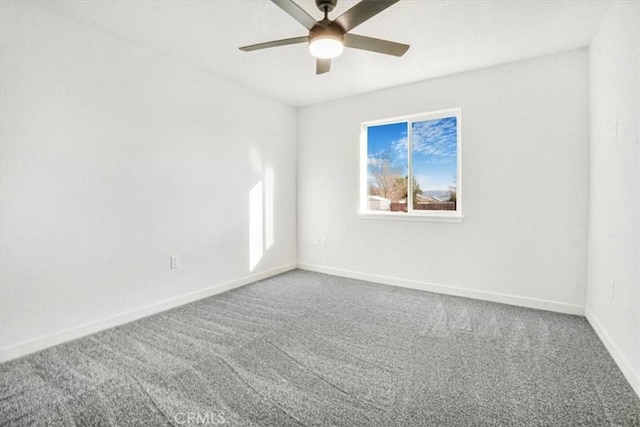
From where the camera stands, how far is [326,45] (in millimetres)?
1938

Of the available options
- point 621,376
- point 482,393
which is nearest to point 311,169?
point 482,393

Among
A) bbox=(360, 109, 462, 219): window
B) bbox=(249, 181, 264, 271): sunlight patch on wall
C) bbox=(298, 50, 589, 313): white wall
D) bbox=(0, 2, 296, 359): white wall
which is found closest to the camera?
bbox=(0, 2, 296, 359): white wall

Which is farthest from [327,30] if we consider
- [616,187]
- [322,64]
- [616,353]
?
[616,353]

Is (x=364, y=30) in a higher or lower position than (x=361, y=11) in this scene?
higher

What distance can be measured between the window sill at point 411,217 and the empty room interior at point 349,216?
3 cm

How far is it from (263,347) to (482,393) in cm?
143

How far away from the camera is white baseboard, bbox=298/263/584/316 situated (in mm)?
2887

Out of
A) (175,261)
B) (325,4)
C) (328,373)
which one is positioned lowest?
(328,373)

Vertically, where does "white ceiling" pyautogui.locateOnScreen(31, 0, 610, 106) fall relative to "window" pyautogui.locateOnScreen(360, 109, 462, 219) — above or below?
above

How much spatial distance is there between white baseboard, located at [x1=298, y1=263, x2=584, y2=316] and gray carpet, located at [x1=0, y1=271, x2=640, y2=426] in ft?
0.36

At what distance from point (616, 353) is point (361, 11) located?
270 centimetres
